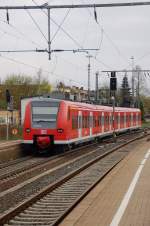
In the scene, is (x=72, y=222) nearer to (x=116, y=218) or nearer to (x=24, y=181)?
(x=116, y=218)

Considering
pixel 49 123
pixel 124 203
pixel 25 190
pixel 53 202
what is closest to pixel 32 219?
pixel 124 203

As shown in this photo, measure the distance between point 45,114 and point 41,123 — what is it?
487 mm

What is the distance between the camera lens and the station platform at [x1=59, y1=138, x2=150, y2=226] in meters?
10.2

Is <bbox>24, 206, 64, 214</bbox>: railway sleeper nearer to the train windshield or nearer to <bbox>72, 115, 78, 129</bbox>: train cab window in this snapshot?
the train windshield

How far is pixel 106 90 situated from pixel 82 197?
101171 millimetres

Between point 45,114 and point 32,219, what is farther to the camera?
point 45,114

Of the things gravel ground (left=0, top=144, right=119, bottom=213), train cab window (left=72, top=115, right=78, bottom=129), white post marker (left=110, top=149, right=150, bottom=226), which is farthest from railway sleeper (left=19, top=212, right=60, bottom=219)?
train cab window (left=72, top=115, right=78, bottom=129)

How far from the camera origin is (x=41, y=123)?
→ 91.0 feet

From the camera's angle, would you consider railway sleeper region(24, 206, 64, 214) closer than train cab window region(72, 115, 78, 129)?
Yes

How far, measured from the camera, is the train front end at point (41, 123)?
1086 inches

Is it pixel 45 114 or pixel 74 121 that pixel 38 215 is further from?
pixel 74 121

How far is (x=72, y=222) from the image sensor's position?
10.4 meters

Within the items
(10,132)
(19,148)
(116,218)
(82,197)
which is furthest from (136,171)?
(10,132)

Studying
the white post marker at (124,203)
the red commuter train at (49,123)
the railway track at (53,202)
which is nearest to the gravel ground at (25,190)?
the railway track at (53,202)
